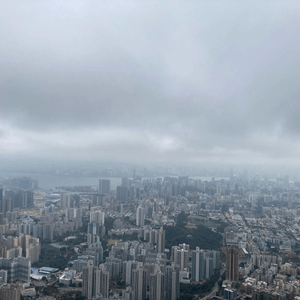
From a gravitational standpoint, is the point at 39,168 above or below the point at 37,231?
above

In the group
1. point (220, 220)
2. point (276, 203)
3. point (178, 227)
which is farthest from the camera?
point (276, 203)

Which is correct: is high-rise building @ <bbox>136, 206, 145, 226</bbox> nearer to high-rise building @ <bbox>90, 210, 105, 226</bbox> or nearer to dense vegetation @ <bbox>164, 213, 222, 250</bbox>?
high-rise building @ <bbox>90, 210, 105, 226</bbox>

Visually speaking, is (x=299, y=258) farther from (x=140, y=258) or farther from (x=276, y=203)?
(x=276, y=203)

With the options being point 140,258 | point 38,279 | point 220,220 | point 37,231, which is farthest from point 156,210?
point 38,279

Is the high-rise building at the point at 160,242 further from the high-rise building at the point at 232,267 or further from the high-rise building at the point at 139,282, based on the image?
the high-rise building at the point at 139,282

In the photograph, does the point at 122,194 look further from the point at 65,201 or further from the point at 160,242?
the point at 160,242

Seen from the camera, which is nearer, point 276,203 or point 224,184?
point 276,203

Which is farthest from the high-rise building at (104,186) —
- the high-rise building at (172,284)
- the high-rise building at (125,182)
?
the high-rise building at (172,284)

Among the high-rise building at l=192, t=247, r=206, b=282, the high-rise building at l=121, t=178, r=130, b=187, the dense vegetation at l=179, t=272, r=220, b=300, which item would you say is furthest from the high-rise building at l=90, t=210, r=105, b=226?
the high-rise building at l=121, t=178, r=130, b=187
